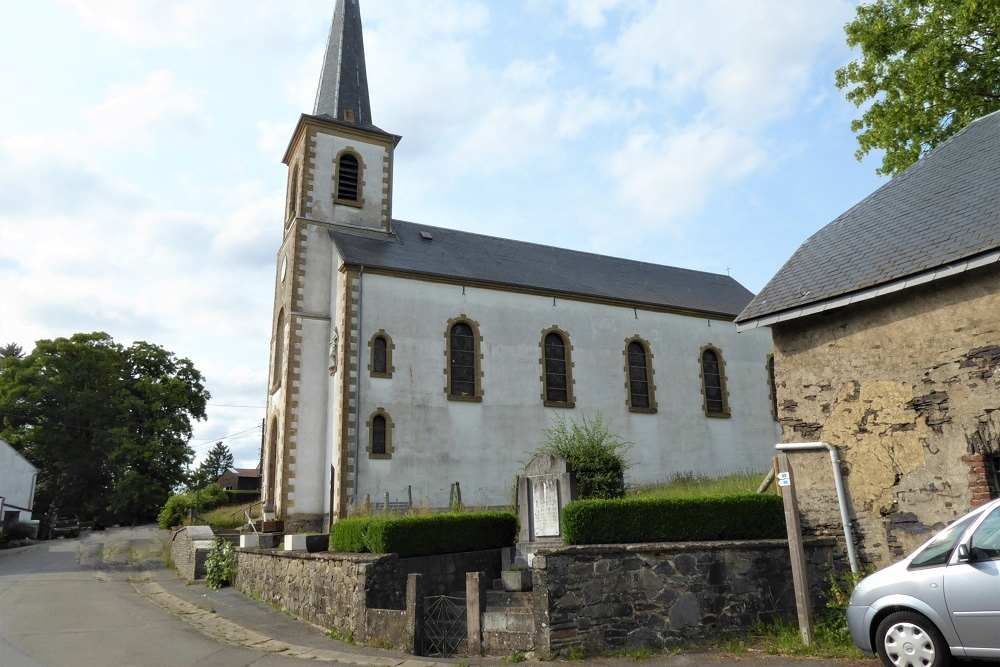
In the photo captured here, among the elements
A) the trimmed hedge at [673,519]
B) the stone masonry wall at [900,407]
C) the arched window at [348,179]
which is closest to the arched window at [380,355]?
the arched window at [348,179]

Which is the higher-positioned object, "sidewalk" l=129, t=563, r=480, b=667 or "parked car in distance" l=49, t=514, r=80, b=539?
"parked car in distance" l=49, t=514, r=80, b=539

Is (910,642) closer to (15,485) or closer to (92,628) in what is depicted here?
(92,628)

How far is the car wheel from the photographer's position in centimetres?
589

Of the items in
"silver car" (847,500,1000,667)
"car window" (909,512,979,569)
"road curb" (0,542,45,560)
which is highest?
"car window" (909,512,979,569)

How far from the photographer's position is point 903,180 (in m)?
11.5

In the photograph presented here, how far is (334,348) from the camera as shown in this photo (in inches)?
785

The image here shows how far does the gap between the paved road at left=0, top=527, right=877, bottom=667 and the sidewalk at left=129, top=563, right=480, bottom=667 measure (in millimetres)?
15

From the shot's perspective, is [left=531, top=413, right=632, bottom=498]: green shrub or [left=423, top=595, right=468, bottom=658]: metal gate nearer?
[left=423, top=595, right=468, bottom=658]: metal gate

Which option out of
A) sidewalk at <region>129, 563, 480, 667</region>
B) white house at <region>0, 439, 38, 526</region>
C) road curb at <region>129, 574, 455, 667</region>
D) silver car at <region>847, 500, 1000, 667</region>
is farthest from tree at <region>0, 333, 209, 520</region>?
silver car at <region>847, 500, 1000, 667</region>

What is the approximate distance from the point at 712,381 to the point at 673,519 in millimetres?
16392

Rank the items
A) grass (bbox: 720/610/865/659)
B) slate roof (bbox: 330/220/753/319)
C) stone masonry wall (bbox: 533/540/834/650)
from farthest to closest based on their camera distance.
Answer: slate roof (bbox: 330/220/753/319)
stone masonry wall (bbox: 533/540/834/650)
grass (bbox: 720/610/865/659)

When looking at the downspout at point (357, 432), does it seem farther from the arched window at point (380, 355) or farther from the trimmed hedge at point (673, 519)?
the trimmed hedge at point (673, 519)

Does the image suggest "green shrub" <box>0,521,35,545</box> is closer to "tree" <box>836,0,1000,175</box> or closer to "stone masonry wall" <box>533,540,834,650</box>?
"stone masonry wall" <box>533,540,834,650</box>

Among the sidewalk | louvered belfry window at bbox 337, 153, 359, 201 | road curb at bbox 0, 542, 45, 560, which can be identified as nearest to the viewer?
the sidewalk
